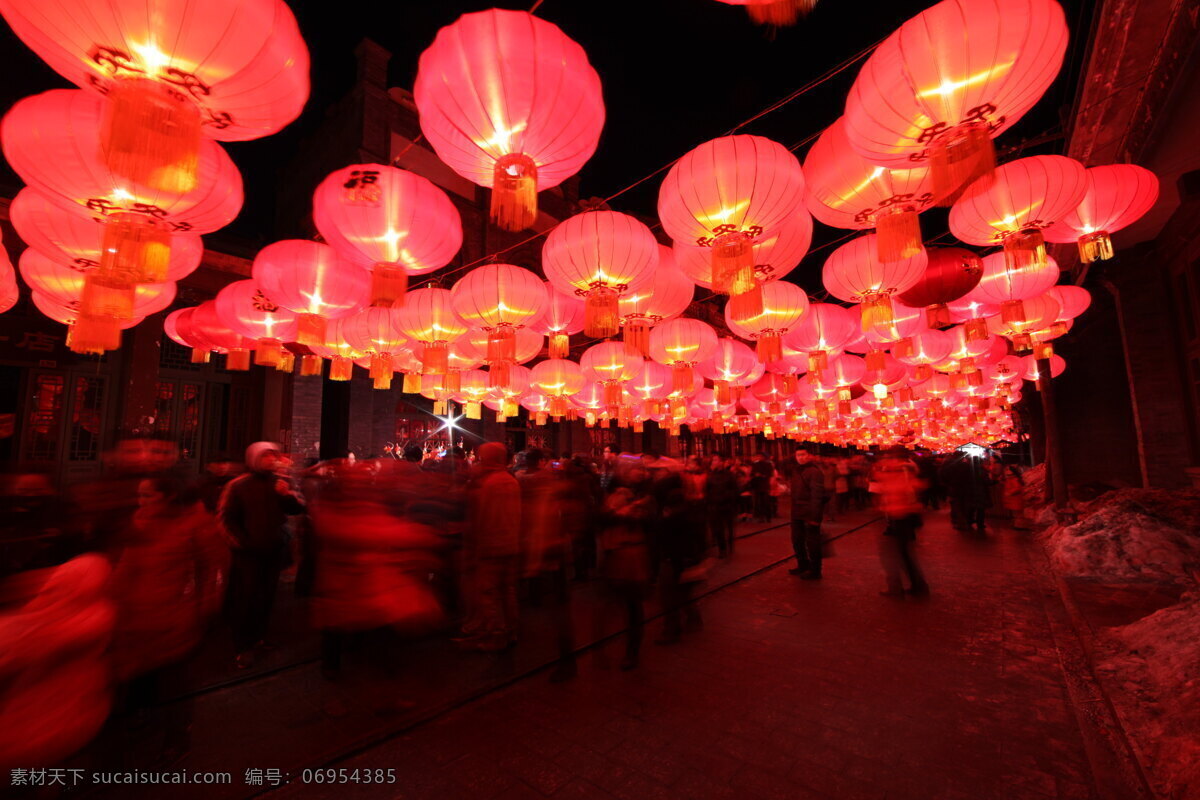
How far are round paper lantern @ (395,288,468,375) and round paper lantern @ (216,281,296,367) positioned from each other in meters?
1.29

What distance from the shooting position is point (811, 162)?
3705 millimetres

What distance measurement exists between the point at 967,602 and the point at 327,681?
686cm

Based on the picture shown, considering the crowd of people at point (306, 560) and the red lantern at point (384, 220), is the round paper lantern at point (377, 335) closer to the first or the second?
the crowd of people at point (306, 560)

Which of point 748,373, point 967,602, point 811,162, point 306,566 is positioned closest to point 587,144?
point 811,162

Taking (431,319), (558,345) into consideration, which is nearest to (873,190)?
(558,345)

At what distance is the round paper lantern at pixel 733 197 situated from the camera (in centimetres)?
338

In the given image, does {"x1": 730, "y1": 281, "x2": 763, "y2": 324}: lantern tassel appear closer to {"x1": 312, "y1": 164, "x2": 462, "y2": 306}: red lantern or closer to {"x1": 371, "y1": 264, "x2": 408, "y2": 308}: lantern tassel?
{"x1": 312, "y1": 164, "x2": 462, "y2": 306}: red lantern

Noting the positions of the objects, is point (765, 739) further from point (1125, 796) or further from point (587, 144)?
point (587, 144)

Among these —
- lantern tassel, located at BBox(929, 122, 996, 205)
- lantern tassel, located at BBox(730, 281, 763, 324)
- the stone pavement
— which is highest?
lantern tassel, located at BBox(929, 122, 996, 205)

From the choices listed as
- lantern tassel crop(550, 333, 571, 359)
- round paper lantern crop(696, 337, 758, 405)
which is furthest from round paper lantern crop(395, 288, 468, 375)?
round paper lantern crop(696, 337, 758, 405)

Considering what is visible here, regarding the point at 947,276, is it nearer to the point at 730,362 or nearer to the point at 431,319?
the point at 730,362

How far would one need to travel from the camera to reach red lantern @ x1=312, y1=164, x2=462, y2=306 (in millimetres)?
3871

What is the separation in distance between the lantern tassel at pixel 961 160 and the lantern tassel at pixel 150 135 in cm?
404

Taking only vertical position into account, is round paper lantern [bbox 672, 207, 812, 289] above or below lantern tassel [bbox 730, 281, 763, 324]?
above
